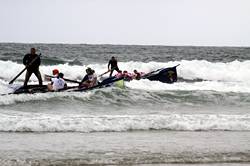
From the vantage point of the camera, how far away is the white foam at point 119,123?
9273 millimetres

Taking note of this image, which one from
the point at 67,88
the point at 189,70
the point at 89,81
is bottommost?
the point at 189,70

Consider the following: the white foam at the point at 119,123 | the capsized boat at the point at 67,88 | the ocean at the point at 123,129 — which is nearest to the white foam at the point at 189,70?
the capsized boat at the point at 67,88

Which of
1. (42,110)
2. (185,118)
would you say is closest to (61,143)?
(185,118)

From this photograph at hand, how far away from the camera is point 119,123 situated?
980 cm

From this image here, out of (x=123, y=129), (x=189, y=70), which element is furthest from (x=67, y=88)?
(x=189, y=70)

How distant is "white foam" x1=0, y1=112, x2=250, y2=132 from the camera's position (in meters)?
9.27

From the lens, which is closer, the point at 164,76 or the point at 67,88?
the point at 67,88

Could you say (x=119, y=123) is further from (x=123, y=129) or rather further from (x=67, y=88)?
(x=67, y=88)

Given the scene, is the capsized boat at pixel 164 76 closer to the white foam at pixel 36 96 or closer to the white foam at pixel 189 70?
the white foam at pixel 36 96

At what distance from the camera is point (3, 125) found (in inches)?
363

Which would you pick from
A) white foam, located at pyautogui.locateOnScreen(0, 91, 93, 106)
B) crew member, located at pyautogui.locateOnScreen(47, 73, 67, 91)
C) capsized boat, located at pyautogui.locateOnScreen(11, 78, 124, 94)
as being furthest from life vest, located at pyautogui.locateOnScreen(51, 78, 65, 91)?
white foam, located at pyautogui.locateOnScreen(0, 91, 93, 106)

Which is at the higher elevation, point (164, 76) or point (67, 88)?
point (67, 88)

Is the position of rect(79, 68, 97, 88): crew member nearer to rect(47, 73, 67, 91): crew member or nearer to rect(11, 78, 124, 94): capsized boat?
rect(11, 78, 124, 94): capsized boat

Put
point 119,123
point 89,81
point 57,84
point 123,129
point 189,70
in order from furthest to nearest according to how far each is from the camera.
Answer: point 189,70
point 89,81
point 57,84
point 119,123
point 123,129
